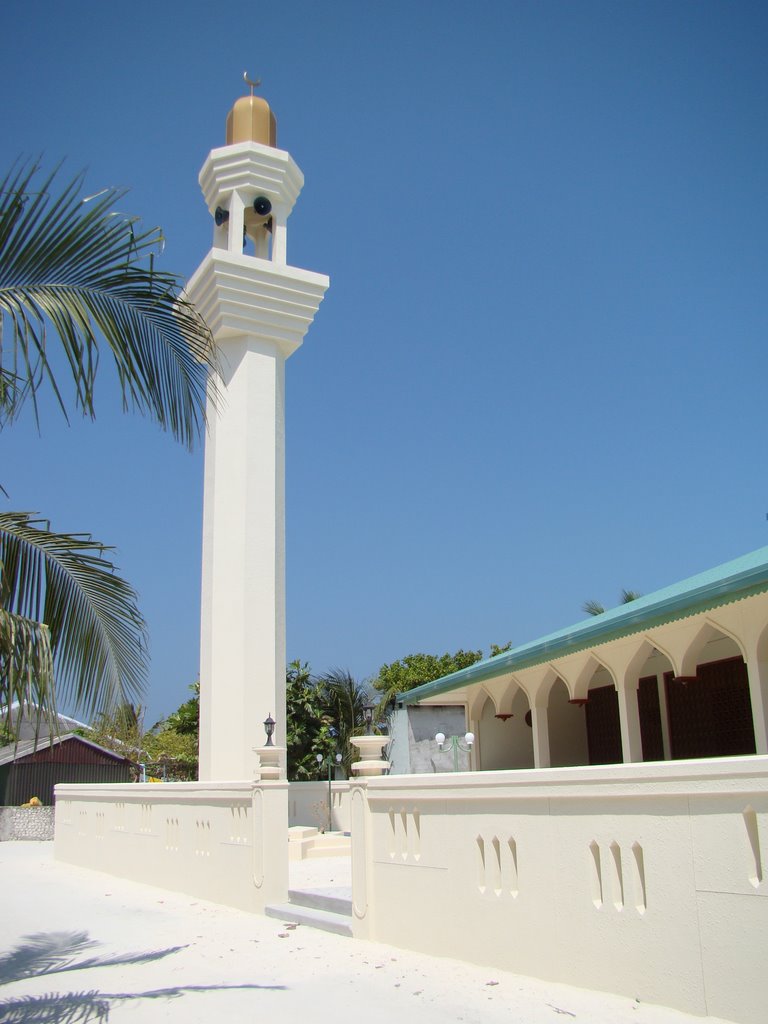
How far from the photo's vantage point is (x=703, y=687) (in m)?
15.1

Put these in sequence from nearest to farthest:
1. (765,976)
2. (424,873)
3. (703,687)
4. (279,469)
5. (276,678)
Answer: (765,976) < (424,873) < (703,687) < (276,678) < (279,469)

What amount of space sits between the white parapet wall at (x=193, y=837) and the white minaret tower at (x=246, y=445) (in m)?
2.04

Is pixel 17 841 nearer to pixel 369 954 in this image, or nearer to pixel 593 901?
pixel 369 954

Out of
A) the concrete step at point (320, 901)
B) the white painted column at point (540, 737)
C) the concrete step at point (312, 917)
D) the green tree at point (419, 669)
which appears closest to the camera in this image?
the concrete step at point (312, 917)

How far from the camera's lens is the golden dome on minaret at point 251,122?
21.4 meters

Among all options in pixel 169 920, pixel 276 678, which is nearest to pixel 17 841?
pixel 276 678

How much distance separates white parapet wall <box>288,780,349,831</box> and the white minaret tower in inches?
151

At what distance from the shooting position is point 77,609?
610cm

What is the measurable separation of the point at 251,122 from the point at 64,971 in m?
18.5

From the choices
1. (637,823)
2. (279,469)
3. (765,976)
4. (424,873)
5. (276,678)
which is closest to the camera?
(765,976)

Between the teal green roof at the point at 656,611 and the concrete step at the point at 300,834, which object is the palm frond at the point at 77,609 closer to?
the teal green roof at the point at 656,611

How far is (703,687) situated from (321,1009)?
33.2ft

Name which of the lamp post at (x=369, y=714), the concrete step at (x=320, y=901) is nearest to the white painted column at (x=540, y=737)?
the lamp post at (x=369, y=714)

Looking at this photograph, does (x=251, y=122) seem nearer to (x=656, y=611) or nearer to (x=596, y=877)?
(x=656, y=611)
